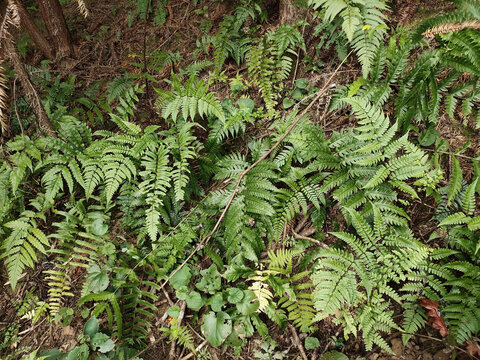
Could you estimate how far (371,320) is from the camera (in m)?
2.25

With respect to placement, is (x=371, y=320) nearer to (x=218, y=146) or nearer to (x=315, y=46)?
(x=218, y=146)

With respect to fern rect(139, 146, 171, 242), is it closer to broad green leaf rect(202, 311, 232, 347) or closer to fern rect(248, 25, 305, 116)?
broad green leaf rect(202, 311, 232, 347)

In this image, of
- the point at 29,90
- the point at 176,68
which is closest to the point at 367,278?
the point at 176,68

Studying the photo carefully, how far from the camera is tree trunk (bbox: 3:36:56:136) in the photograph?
107 inches

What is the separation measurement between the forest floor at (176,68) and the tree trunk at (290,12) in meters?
0.22

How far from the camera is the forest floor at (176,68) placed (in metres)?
2.43

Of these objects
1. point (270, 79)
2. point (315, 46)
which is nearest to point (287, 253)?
point (270, 79)

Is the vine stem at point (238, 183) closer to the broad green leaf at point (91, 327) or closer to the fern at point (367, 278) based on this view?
the broad green leaf at point (91, 327)

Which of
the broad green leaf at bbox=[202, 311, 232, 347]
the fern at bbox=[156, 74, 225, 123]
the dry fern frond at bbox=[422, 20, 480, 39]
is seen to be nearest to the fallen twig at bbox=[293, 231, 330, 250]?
the broad green leaf at bbox=[202, 311, 232, 347]

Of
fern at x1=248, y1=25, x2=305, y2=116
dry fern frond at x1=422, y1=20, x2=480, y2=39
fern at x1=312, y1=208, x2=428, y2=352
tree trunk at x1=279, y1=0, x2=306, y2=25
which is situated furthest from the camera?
tree trunk at x1=279, y1=0, x2=306, y2=25

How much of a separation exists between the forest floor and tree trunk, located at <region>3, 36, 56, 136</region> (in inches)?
42.8

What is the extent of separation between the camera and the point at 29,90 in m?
2.99

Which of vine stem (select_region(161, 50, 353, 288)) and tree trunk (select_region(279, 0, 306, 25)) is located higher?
tree trunk (select_region(279, 0, 306, 25))

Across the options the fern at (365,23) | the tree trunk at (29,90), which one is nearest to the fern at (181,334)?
the tree trunk at (29,90)
